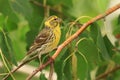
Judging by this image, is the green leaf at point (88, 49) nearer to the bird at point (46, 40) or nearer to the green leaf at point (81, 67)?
the green leaf at point (81, 67)

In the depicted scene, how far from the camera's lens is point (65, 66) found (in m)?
2.42

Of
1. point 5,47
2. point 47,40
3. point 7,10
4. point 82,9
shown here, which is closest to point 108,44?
point 47,40

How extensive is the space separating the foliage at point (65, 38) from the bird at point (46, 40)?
5 cm

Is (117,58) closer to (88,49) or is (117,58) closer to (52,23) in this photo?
(52,23)

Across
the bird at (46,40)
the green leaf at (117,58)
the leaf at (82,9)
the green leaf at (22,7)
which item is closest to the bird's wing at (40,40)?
the bird at (46,40)

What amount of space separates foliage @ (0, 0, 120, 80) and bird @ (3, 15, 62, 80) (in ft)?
0.15

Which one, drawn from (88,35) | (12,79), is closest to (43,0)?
(88,35)

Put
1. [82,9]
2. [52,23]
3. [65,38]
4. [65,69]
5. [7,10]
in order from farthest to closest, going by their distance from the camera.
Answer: [82,9] < [7,10] < [52,23] < [65,38] < [65,69]

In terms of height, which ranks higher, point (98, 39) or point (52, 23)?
point (52, 23)

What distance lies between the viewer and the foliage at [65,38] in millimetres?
2439

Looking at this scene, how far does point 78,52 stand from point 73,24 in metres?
0.11

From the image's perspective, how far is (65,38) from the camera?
8.29 feet

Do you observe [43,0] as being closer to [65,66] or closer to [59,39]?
[59,39]

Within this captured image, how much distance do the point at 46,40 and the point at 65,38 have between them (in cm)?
24
